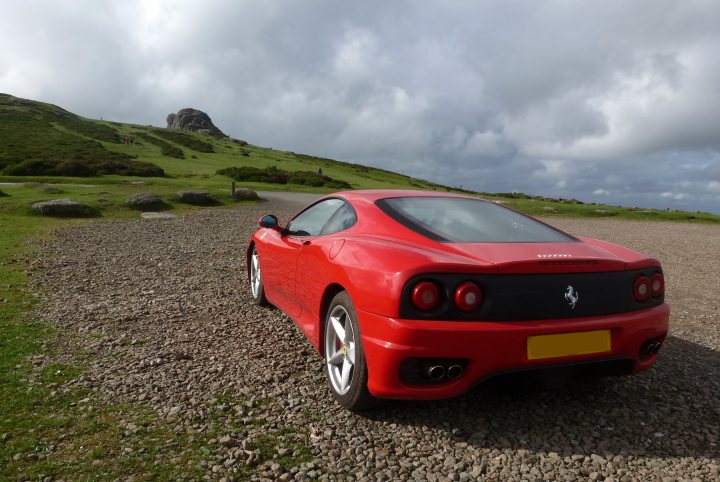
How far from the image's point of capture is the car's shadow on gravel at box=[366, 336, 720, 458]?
9.11 ft

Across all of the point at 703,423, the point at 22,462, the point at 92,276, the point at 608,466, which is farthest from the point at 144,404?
the point at 92,276

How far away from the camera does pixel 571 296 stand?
8.95ft

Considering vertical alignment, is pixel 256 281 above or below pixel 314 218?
below

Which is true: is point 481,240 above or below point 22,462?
above

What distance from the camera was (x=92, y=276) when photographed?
24.1 ft

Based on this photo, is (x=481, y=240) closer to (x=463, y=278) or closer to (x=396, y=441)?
(x=463, y=278)

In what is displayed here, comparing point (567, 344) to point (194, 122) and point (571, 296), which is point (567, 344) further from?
point (194, 122)

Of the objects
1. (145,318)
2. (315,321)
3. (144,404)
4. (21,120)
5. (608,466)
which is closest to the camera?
(608,466)

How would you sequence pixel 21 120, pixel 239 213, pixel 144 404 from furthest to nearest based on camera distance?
pixel 21 120 → pixel 239 213 → pixel 144 404

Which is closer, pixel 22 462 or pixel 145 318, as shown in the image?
pixel 22 462

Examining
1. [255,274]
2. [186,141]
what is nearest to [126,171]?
[255,274]

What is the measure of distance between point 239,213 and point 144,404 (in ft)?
50.6

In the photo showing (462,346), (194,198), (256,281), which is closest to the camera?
(462,346)

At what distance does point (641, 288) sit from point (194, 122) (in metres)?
145
